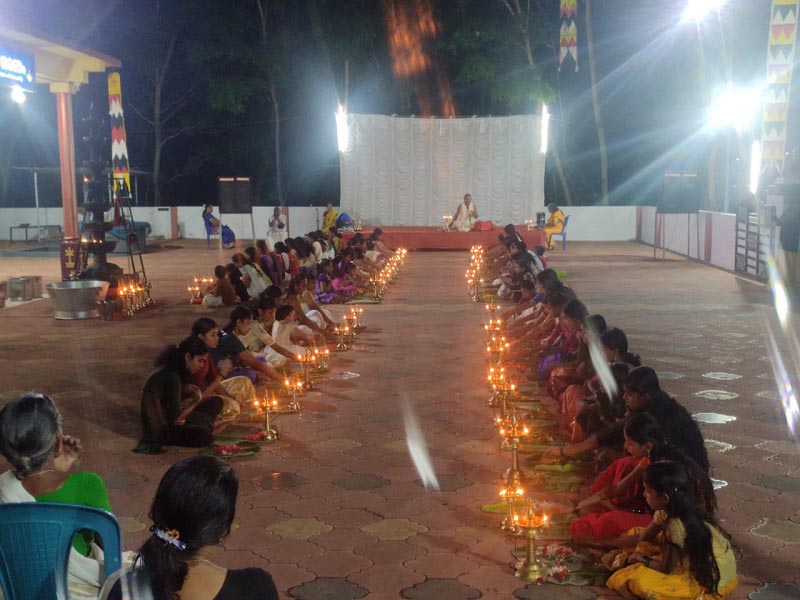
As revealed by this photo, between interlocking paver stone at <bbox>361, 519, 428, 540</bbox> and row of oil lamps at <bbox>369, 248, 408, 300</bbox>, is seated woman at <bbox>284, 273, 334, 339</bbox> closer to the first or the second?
row of oil lamps at <bbox>369, 248, 408, 300</bbox>

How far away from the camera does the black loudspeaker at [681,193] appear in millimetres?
20766

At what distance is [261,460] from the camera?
6371 millimetres

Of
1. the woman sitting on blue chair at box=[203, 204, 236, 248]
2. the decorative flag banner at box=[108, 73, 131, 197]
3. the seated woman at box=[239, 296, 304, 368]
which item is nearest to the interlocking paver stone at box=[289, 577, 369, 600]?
the seated woman at box=[239, 296, 304, 368]

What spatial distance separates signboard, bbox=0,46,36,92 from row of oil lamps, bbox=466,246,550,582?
→ 7.56 meters

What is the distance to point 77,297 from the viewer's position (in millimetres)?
12609

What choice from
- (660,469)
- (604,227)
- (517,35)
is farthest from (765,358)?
(517,35)

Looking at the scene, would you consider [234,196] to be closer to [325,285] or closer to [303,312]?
[325,285]

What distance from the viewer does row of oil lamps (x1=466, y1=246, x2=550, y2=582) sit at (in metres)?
4.48

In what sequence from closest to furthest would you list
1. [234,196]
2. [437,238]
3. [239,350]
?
[239,350] → [234,196] → [437,238]

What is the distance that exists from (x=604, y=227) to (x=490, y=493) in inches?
906

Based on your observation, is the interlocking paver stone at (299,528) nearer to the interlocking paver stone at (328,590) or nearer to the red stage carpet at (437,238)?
the interlocking paver stone at (328,590)

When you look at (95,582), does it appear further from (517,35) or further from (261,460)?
(517,35)

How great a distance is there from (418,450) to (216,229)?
67.1 ft

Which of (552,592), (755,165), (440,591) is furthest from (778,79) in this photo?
(440,591)
